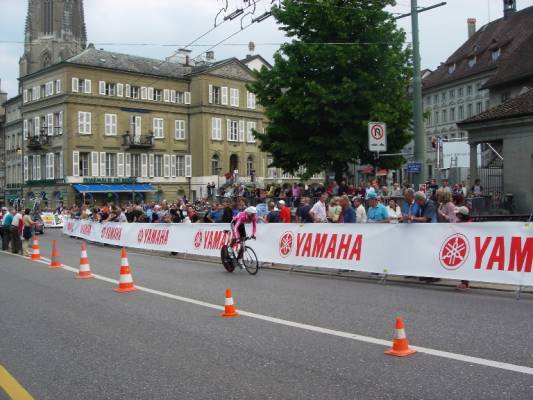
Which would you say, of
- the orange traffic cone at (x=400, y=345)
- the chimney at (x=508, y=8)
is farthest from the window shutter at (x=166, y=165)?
the orange traffic cone at (x=400, y=345)

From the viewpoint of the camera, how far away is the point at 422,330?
801 cm

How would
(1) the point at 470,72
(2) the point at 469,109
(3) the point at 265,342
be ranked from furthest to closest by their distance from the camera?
(2) the point at 469,109 → (1) the point at 470,72 → (3) the point at 265,342

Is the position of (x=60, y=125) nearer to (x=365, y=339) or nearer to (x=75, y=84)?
(x=75, y=84)

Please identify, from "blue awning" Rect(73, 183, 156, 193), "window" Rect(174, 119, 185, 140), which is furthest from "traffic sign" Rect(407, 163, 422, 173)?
"window" Rect(174, 119, 185, 140)

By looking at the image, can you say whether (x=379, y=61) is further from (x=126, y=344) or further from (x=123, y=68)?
(x=123, y=68)

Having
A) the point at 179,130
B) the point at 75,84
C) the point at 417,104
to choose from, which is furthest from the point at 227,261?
the point at 179,130

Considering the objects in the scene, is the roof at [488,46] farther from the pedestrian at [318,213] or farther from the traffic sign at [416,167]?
the pedestrian at [318,213]

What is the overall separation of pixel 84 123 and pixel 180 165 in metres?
12.4

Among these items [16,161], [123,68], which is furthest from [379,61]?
[16,161]

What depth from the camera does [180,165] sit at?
72.2 metres

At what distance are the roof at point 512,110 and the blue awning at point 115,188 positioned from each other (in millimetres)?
42019

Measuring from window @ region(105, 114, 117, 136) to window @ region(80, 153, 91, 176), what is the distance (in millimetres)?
3395

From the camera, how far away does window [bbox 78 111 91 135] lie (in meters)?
63.7

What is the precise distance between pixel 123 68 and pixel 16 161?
20.0m
